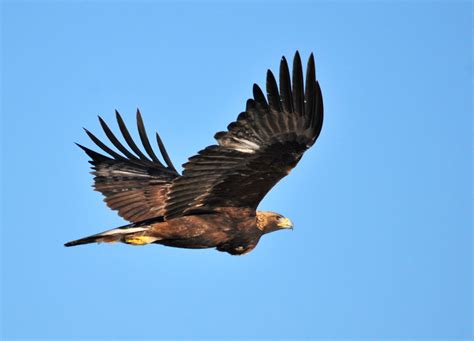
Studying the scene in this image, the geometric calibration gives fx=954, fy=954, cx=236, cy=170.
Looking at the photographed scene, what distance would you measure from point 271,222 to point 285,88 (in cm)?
264

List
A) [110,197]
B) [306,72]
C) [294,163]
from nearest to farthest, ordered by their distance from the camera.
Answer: [306,72], [294,163], [110,197]

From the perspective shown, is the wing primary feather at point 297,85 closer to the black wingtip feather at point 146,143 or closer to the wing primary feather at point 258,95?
the wing primary feather at point 258,95

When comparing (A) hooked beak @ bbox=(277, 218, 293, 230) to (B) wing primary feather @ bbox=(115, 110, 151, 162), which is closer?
(A) hooked beak @ bbox=(277, 218, 293, 230)

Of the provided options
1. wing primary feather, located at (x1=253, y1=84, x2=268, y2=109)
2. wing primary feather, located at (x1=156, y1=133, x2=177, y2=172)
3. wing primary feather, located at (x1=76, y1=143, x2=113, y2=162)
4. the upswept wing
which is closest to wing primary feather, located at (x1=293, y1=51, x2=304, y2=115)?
the upswept wing

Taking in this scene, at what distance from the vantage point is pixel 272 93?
11.1 m

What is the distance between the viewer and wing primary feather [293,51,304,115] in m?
10.9

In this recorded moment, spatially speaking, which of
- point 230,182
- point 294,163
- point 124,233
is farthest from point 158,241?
point 294,163

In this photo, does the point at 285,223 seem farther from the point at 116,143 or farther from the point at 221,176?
the point at 116,143

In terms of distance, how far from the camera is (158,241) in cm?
1252

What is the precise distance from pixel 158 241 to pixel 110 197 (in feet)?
6.07

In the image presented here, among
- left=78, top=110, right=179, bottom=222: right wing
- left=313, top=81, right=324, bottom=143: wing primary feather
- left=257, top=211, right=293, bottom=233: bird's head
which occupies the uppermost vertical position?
left=78, top=110, right=179, bottom=222: right wing

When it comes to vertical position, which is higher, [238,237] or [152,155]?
[152,155]

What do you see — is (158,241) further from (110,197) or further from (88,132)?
(88,132)

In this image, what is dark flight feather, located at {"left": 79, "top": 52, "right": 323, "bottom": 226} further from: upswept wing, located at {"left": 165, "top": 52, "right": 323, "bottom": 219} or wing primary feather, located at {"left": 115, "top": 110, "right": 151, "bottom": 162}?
wing primary feather, located at {"left": 115, "top": 110, "right": 151, "bottom": 162}
